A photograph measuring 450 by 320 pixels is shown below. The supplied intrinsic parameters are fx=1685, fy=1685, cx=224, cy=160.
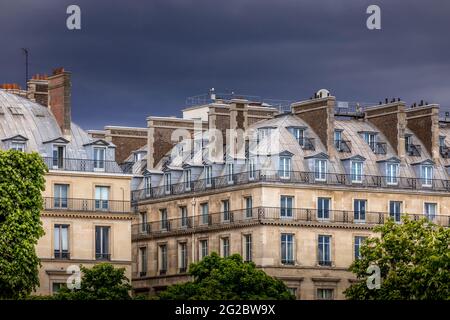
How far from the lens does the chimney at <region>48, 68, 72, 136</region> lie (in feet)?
350

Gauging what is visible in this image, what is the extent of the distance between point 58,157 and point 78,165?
140 centimetres

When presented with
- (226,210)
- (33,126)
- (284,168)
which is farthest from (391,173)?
(33,126)

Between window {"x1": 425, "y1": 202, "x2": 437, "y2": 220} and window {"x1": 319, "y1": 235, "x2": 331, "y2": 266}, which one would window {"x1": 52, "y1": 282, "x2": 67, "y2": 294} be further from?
window {"x1": 425, "y1": 202, "x2": 437, "y2": 220}

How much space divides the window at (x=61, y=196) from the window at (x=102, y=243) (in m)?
2.66

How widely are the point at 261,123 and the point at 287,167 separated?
6.84 metres

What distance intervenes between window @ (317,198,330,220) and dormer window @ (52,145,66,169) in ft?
57.5

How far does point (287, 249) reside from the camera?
109125 millimetres

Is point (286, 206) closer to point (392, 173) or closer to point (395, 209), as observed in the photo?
point (395, 209)

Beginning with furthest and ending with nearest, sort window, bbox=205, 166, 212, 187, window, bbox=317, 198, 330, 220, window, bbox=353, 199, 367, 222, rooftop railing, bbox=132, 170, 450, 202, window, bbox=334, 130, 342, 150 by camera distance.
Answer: window, bbox=334, 130, 342, 150 → window, bbox=205, 166, 212, 187 → window, bbox=353, 199, 367, 222 → window, bbox=317, 198, 330, 220 → rooftop railing, bbox=132, 170, 450, 202

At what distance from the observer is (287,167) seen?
110562 mm

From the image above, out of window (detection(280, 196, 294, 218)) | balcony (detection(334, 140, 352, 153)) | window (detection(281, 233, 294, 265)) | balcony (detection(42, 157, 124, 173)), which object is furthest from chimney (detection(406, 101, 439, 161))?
balcony (detection(42, 157, 124, 173))

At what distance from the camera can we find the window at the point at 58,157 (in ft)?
344

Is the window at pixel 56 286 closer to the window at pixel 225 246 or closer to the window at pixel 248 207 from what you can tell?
the window at pixel 225 246
